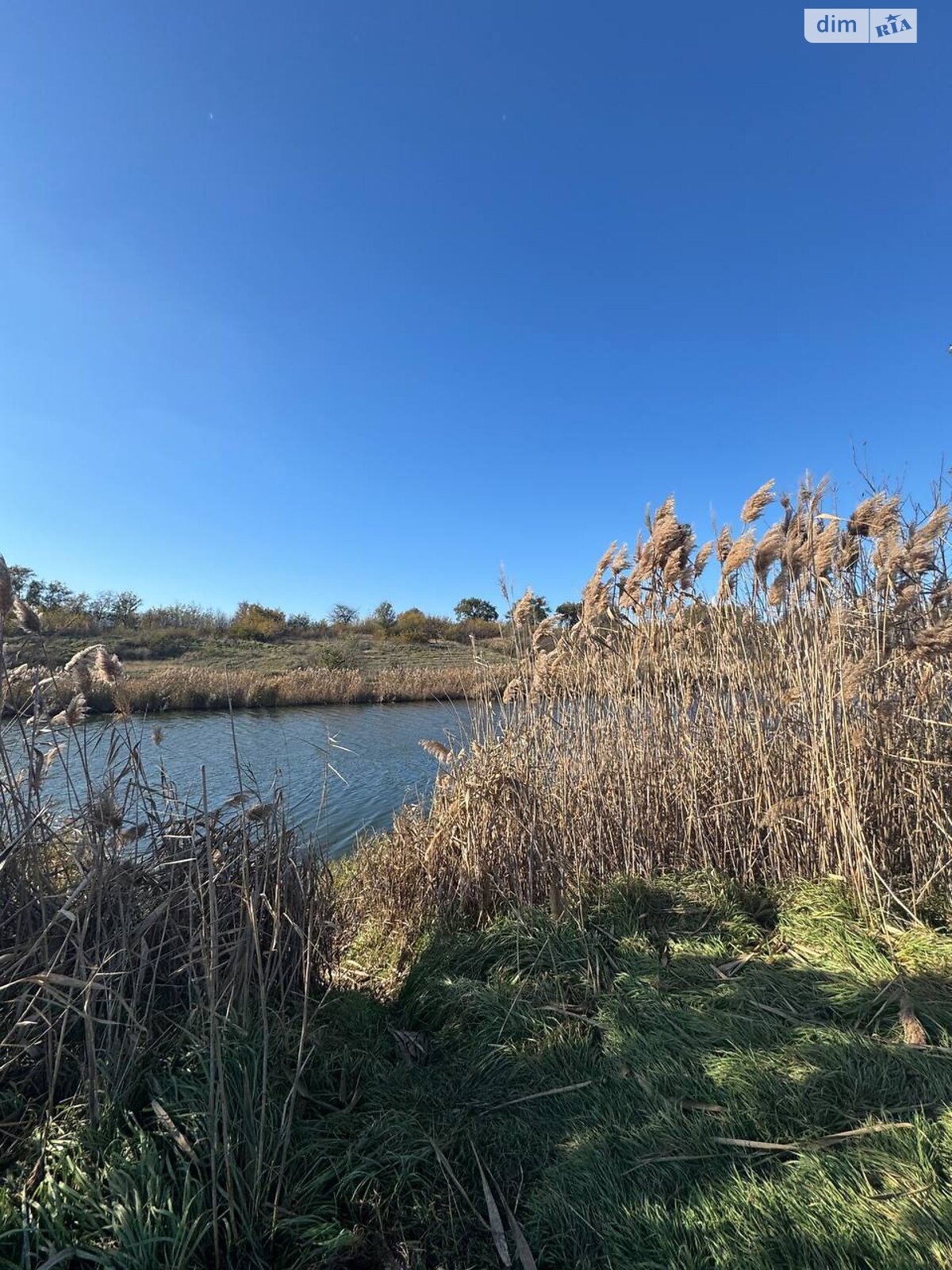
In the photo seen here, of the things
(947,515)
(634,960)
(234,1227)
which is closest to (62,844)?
(234,1227)

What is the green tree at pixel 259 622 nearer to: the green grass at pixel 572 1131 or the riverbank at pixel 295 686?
the riverbank at pixel 295 686

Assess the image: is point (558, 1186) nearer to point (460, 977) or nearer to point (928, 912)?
point (460, 977)

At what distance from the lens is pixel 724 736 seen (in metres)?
3.92

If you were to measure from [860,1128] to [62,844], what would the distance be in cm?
291

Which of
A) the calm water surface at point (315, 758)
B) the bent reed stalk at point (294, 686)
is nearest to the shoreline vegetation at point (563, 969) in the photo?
the calm water surface at point (315, 758)

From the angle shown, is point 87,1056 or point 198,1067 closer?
point 87,1056

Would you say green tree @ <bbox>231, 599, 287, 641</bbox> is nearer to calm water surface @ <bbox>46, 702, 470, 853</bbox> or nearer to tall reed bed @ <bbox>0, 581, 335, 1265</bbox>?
calm water surface @ <bbox>46, 702, 470, 853</bbox>

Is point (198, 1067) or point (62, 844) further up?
point (62, 844)

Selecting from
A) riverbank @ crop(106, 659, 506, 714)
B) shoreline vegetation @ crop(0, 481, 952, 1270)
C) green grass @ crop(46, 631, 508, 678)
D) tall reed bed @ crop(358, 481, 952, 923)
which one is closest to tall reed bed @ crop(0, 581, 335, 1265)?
shoreline vegetation @ crop(0, 481, 952, 1270)

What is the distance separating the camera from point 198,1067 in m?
1.89

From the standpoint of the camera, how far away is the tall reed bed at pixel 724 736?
10.8 ft

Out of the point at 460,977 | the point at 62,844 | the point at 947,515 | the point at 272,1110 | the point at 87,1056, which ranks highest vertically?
the point at 947,515

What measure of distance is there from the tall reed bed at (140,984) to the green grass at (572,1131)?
0.02m

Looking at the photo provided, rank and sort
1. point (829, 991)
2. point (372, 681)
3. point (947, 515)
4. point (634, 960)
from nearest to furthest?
point (829, 991)
point (634, 960)
point (947, 515)
point (372, 681)
